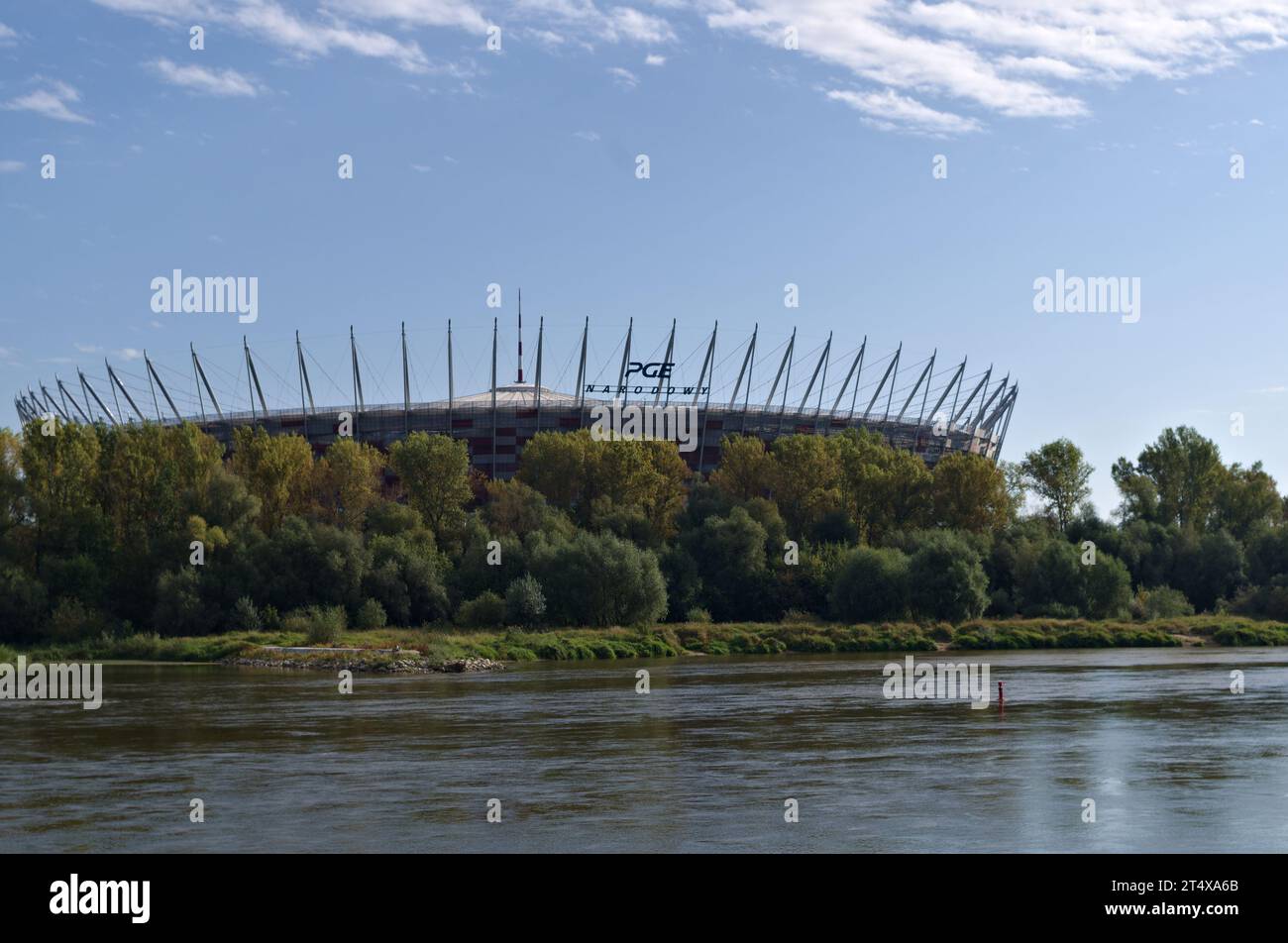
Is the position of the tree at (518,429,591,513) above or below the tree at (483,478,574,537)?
above

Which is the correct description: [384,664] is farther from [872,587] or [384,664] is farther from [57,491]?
Answer: [872,587]

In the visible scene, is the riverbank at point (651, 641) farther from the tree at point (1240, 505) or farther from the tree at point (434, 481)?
the tree at point (1240, 505)

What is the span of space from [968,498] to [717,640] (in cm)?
3282

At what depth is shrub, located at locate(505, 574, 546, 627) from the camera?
8338 centimetres

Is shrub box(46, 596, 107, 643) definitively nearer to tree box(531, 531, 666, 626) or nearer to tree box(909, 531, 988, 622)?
tree box(531, 531, 666, 626)

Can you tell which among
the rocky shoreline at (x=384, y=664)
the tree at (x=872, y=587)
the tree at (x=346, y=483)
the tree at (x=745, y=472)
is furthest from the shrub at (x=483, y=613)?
the tree at (x=745, y=472)

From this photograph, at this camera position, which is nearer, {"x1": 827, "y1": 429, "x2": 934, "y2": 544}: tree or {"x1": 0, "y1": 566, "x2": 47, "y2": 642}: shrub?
{"x1": 0, "y1": 566, "x2": 47, "y2": 642}: shrub

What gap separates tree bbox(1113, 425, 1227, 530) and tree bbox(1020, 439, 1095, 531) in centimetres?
689

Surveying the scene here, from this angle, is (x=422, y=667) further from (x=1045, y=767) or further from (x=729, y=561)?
(x=1045, y=767)

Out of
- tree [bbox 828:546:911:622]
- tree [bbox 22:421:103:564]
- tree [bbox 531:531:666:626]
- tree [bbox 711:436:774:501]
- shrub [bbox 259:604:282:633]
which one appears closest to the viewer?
shrub [bbox 259:604:282:633]

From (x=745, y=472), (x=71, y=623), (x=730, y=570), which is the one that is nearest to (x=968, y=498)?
(x=745, y=472)

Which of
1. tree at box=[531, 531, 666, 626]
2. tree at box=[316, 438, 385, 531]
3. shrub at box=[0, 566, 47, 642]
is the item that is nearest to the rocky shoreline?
tree at box=[531, 531, 666, 626]

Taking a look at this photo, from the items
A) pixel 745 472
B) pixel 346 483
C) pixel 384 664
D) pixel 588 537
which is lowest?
pixel 384 664

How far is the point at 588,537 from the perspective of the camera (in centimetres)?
8894
